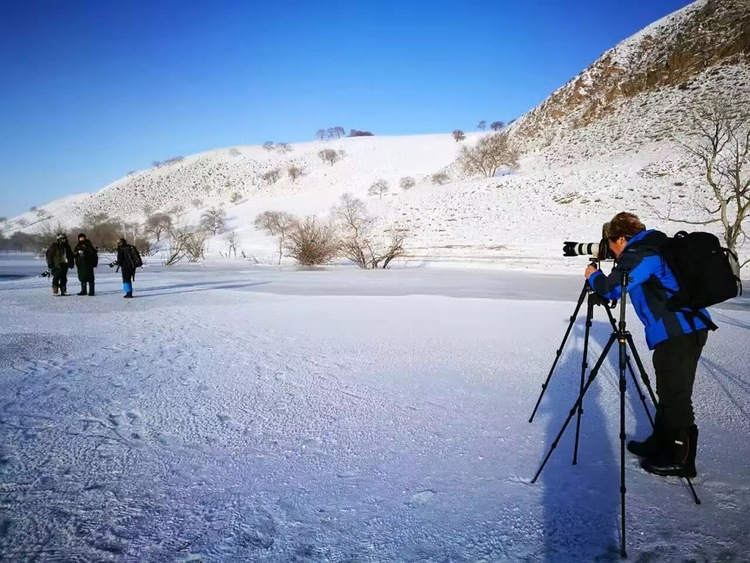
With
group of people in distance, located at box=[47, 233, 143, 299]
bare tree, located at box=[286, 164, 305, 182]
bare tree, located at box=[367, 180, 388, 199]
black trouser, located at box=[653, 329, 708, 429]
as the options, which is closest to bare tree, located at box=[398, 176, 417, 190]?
bare tree, located at box=[367, 180, 388, 199]

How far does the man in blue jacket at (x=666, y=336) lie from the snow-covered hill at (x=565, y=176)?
2429cm

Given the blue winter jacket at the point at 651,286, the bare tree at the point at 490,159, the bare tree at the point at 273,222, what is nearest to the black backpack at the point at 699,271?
the blue winter jacket at the point at 651,286

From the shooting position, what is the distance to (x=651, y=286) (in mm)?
2945

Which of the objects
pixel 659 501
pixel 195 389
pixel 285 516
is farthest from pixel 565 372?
pixel 195 389

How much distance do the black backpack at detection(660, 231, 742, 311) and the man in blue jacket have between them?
82mm

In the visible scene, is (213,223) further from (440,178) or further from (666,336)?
(666,336)

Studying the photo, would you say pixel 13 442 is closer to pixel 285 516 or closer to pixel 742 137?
pixel 285 516

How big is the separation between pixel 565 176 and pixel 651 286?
4761 cm

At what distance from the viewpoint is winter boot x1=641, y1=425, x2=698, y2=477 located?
2939mm

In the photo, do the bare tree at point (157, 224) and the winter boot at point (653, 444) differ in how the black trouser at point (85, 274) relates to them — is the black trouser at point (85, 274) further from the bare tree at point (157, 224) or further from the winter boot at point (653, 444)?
the bare tree at point (157, 224)

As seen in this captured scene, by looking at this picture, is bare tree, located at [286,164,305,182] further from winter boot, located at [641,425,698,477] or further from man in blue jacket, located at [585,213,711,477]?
winter boot, located at [641,425,698,477]

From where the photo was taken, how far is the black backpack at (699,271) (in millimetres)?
2666

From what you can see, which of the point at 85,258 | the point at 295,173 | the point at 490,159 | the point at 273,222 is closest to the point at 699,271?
the point at 85,258

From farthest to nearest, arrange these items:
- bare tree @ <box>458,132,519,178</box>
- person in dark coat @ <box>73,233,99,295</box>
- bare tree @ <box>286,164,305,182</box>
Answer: bare tree @ <box>286,164,305,182</box> < bare tree @ <box>458,132,519,178</box> < person in dark coat @ <box>73,233,99,295</box>
